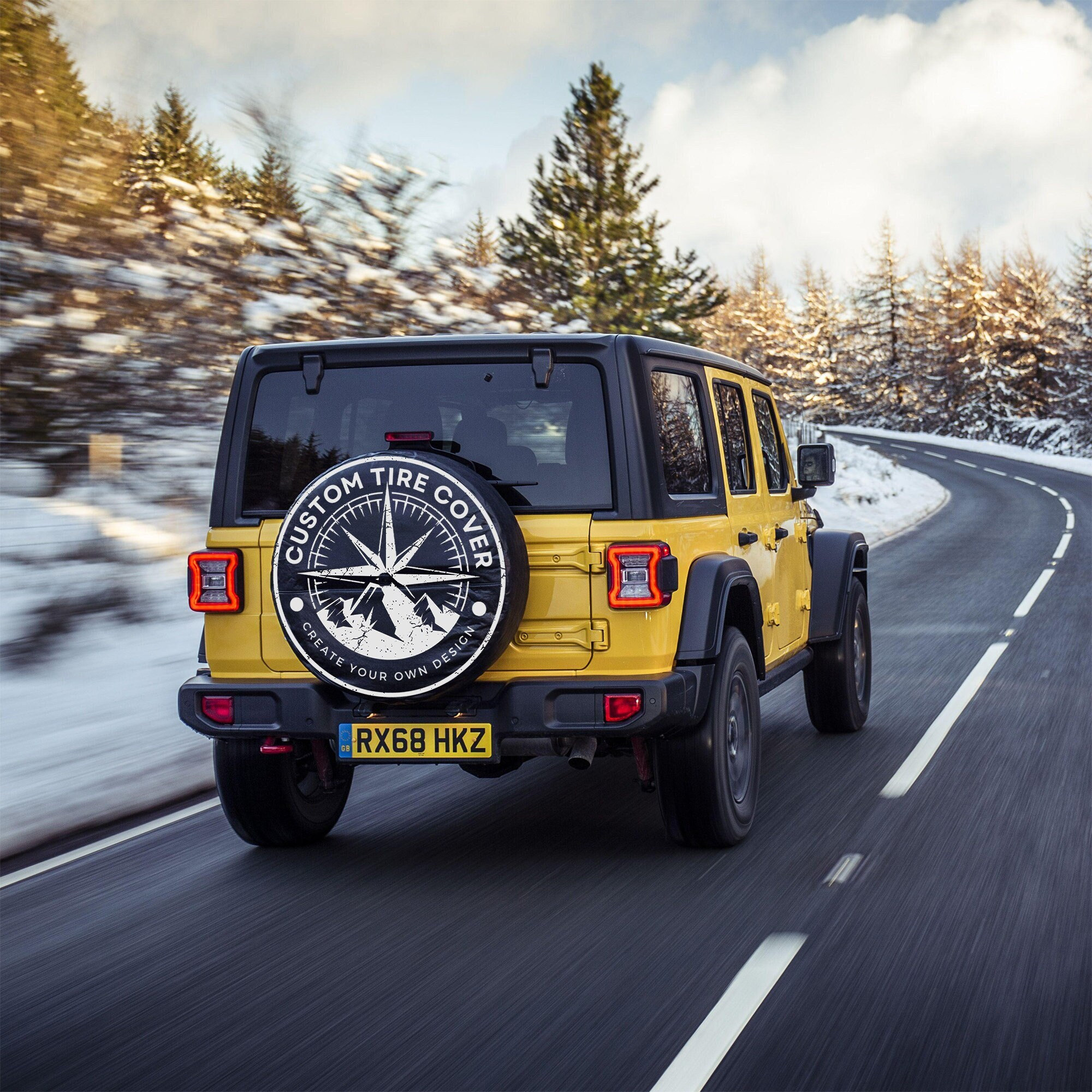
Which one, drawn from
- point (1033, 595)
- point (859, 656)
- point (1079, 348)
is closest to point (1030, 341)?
point (1079, 348)

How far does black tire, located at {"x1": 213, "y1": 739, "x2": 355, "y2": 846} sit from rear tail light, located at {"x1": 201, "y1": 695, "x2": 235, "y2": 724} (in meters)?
0.24

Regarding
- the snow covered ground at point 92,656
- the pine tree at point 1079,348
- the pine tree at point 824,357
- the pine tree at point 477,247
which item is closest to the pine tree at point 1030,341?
the pine tree at point 1079,348

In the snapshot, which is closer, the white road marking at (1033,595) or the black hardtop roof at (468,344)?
the black hardtop roof at (468,344)

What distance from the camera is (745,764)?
5.51 m

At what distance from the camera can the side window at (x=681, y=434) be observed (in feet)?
16.8

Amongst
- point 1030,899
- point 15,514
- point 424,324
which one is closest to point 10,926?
point 1030,899

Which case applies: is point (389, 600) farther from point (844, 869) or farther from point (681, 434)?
point (844, 869)

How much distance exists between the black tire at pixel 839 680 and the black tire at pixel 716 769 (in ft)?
6.14

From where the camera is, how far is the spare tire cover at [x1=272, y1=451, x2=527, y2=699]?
458cm

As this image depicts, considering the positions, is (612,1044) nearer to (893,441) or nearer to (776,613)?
(776,613)

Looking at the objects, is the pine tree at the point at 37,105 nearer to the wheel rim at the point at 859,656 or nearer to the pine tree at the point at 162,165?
the pine tree at the point at 162,165

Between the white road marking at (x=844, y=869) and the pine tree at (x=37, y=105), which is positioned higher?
the pine tree at (x=37, y=105)

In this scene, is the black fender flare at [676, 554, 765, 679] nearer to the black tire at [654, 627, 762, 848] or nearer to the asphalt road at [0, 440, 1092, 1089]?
the black tire at [654, 627, 762, 848]

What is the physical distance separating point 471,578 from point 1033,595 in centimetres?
1142
